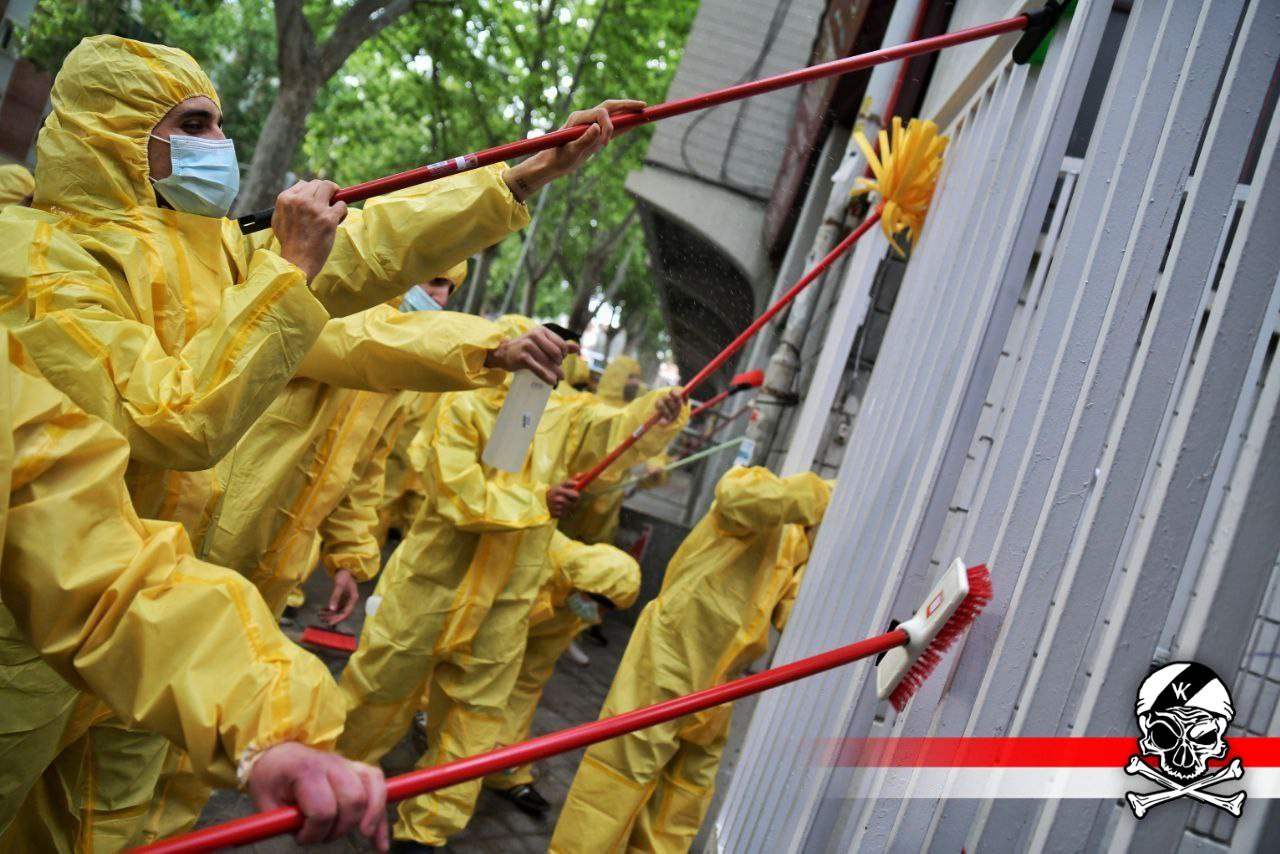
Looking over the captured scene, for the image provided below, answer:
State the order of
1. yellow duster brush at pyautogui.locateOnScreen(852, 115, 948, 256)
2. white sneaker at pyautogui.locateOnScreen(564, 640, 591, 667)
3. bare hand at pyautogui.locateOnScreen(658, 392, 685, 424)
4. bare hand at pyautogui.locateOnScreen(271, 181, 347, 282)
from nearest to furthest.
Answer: bare hand at pyautogui.locateOnScreen(271, 181, 347, 282), yellow duster brush at pyautogui.locateOnScreen(852, 115, 948, 256), bare hand at pyautogui.locateOnScreen(658, 392, 685, 424), white sneaker at pyautogui.locateOnScreen(564, 640, 591, 667)

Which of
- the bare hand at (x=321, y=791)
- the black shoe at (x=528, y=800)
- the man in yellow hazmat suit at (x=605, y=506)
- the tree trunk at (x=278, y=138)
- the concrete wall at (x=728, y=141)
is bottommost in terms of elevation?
the black shoe at (x=528, y=800)

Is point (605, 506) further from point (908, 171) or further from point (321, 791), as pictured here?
point (321, 791)

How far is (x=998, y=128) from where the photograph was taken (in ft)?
7.85

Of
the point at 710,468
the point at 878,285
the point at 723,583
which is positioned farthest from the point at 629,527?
the point at 723,583

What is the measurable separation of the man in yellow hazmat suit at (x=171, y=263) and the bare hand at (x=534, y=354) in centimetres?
38

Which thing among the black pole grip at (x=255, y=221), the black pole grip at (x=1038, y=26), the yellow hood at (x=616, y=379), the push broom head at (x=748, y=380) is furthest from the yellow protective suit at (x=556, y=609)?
the yellow hood at (x=616, y=379)

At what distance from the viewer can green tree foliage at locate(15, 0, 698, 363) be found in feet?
48.2

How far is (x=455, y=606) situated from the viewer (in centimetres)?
412

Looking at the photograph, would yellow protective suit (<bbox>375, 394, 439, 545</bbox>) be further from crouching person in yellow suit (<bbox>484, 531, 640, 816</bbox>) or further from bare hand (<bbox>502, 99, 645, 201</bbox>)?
bare hand (<bbox>502, 99, 645, 201</bbox>)

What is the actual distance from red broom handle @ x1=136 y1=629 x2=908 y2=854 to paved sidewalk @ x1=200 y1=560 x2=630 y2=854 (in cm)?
239

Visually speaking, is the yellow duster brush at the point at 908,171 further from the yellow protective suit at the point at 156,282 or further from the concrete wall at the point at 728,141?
the concrete wall at the point at 728,141

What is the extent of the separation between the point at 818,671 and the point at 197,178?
172 cm

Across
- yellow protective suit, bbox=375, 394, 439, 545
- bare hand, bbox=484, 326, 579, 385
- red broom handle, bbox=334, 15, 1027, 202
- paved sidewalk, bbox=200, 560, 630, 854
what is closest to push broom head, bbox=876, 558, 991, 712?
red broom handle, bbox=334, 15, 1027, 202

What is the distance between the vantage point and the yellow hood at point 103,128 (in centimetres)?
217
